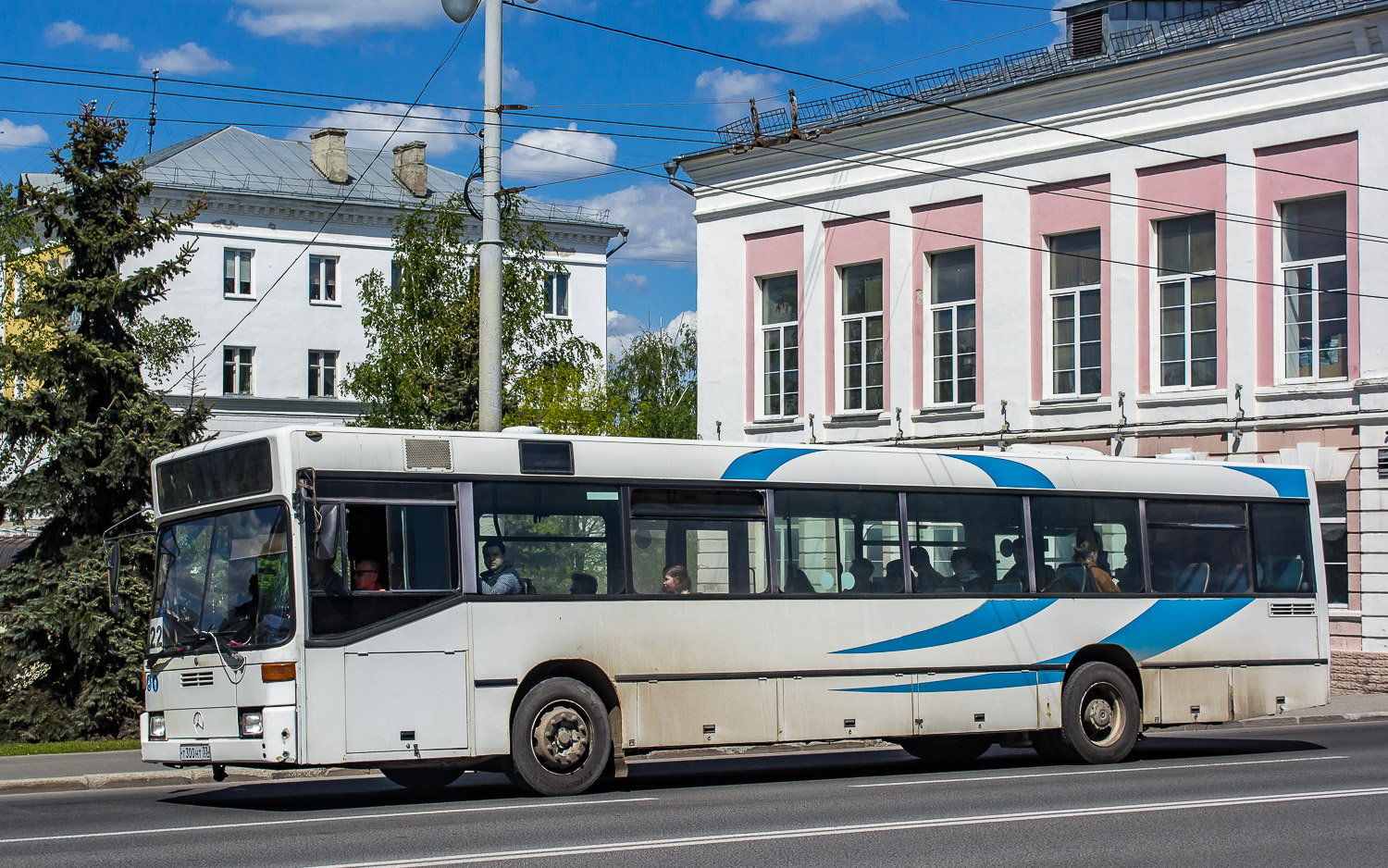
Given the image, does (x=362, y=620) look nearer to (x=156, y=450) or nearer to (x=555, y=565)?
(x=555, y=565)

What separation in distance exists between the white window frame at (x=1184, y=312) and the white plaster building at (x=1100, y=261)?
4cm

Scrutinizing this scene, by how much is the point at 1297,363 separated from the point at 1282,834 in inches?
699

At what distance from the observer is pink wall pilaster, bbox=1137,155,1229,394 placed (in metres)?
26.7

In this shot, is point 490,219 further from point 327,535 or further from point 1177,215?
point 1177,215

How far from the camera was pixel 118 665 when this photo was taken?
2116 cm

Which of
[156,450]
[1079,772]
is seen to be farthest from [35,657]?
[1079,772]

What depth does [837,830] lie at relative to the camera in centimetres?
1002

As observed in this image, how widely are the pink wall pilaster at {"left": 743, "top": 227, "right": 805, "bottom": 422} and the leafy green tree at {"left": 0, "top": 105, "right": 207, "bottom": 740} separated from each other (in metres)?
13.2

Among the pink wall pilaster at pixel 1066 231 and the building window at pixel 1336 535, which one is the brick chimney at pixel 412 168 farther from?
the building window at pixel 1336 535

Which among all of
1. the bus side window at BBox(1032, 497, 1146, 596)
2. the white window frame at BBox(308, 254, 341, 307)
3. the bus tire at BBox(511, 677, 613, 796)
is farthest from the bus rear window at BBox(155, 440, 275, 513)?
the white window frame at BBox(308, 254, 341, 307)

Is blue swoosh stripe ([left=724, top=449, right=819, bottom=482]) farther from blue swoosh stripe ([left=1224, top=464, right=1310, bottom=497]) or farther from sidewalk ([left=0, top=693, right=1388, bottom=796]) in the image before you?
blue swoosh stripe ([left=1224, top=464, right=1310, bottom=497])

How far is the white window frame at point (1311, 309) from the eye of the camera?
83.3 ft

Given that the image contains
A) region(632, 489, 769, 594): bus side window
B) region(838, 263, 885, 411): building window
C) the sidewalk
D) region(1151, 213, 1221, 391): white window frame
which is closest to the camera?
region(632, 489, 769, 594): bus side window

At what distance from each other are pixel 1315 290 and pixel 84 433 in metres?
18.7
